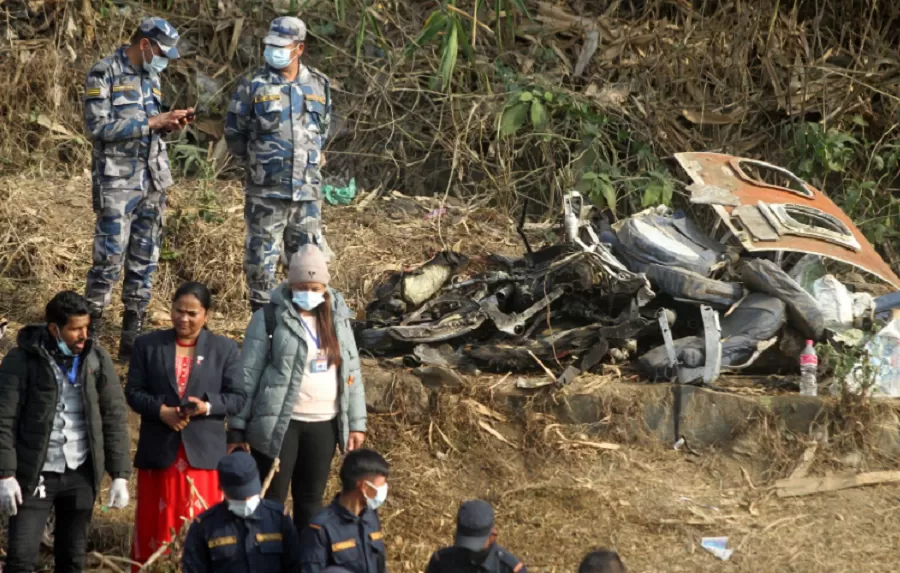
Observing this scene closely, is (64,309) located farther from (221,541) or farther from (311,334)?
(221,541)

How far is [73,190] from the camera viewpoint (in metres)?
10.9

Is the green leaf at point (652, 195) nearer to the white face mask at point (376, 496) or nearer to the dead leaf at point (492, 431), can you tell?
the dead leaf at point (492, 431)

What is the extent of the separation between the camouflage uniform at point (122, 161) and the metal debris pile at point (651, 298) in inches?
62.2

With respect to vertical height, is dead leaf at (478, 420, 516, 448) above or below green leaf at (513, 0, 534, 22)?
below

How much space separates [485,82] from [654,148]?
160 centimetres

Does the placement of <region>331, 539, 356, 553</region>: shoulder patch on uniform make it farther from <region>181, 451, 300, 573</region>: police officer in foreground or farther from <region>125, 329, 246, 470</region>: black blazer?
<region>125, 329, 246, 470</region>: black blazer

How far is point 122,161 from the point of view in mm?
8031

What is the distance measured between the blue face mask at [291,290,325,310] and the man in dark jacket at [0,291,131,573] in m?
0.89

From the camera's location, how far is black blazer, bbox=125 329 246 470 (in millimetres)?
5941

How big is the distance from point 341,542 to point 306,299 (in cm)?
140

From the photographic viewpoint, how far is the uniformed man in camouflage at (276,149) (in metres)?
8.00

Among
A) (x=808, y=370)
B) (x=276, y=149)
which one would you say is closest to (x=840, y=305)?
(x=808, y=370)

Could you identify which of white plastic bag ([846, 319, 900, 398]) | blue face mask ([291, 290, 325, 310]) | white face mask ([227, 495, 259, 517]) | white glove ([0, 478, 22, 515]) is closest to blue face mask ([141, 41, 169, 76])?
blue face mask ([291, 290, 325, 310])

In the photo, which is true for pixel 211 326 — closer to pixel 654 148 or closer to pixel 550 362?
pixel 550 362
